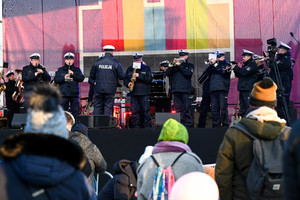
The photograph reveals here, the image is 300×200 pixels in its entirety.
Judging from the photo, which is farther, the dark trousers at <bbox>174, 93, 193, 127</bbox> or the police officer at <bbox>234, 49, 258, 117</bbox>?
the dark trousers at <bbox>174, 93, 193, 127</bbox>

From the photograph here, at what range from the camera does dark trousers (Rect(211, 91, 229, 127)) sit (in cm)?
1100

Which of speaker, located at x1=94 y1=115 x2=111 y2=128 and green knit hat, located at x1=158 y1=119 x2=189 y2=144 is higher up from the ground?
green knit hat, located at x1=158 y1=119 x2=189 y2=144

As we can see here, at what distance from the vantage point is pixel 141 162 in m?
4.06

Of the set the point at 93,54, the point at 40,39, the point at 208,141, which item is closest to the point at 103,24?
the point at 93,54

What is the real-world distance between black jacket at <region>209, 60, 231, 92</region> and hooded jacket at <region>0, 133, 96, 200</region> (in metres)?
8.81

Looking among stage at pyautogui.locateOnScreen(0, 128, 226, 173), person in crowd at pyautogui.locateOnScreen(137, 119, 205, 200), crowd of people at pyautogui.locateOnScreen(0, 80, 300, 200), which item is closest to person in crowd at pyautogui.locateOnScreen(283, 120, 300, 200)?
crowd of people at pyautogui.locateOnScreen(0, 80, 300, 200)

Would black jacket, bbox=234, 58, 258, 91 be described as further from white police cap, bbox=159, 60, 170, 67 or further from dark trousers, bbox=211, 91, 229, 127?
white police cap, bbox=159, 60, 170, 67

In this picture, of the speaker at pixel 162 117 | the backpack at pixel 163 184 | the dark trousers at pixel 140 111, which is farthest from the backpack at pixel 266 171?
the dark trousers at pixel 140 111

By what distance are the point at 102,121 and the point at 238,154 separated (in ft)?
21.9

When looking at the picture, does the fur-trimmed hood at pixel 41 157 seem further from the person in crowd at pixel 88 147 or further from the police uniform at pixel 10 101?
the police uniform at pixel 10 101

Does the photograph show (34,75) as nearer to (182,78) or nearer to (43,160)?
(182,78)

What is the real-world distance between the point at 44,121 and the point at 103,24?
1131cm

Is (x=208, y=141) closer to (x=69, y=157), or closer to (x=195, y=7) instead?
(x=195, y=7)

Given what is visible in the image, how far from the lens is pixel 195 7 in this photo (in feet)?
43.0
